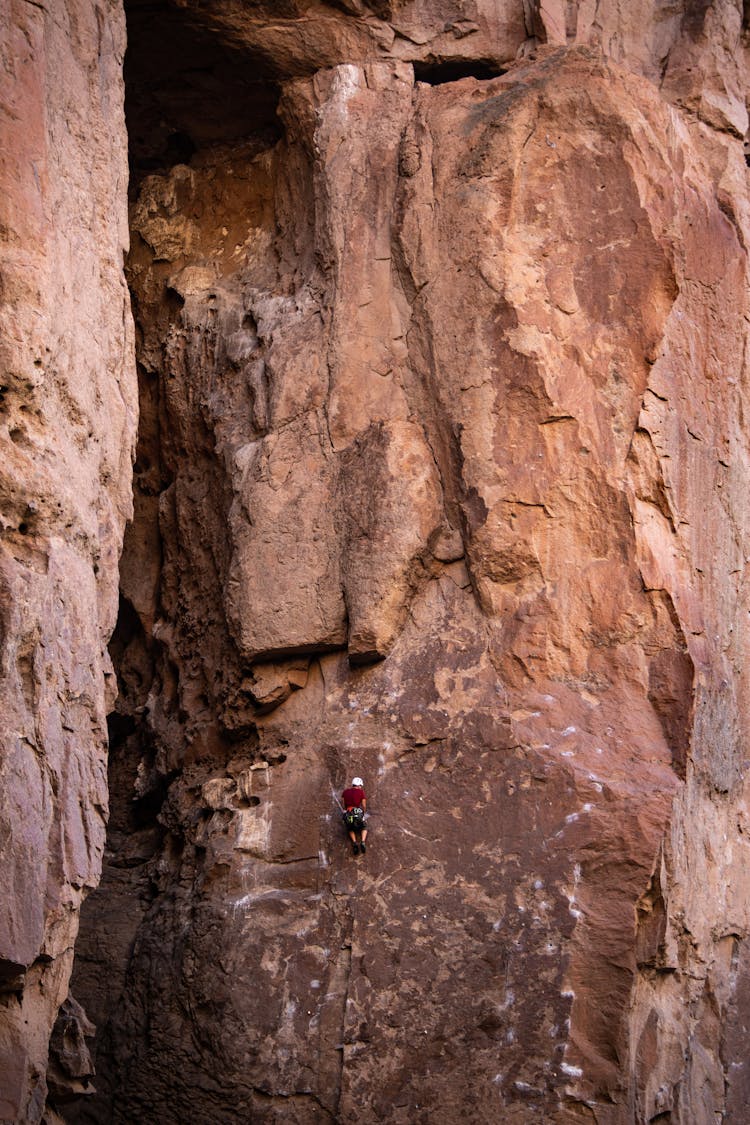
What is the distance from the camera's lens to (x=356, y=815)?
1089 cm

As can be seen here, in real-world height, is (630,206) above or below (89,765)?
above

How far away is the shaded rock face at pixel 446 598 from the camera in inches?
420

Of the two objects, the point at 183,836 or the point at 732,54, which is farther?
the point at 732,54

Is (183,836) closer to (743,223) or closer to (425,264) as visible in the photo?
(425,264)

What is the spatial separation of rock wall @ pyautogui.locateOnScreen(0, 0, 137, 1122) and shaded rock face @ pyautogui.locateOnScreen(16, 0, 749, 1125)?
121cm

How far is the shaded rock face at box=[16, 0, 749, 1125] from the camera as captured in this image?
10680mm

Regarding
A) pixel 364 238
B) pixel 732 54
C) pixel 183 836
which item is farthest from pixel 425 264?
pixel 183 836

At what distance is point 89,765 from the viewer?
9.96 metres

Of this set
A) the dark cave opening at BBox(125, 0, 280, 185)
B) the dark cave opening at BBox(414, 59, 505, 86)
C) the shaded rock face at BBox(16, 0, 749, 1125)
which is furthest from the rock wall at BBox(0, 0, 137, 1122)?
the dark cave opening at BBox(414, 59, 505, 86)

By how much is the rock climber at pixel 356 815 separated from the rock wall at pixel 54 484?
1.59 meters

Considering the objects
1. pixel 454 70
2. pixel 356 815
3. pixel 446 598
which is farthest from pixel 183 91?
pixel 356 815

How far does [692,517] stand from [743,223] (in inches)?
92.5

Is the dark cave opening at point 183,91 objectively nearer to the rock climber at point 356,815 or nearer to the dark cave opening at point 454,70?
the dark cave opening at point 454,70

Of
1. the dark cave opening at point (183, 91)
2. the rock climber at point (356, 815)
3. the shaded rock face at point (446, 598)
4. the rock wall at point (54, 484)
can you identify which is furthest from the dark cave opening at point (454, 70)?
the rock climber at point (356, 815)
